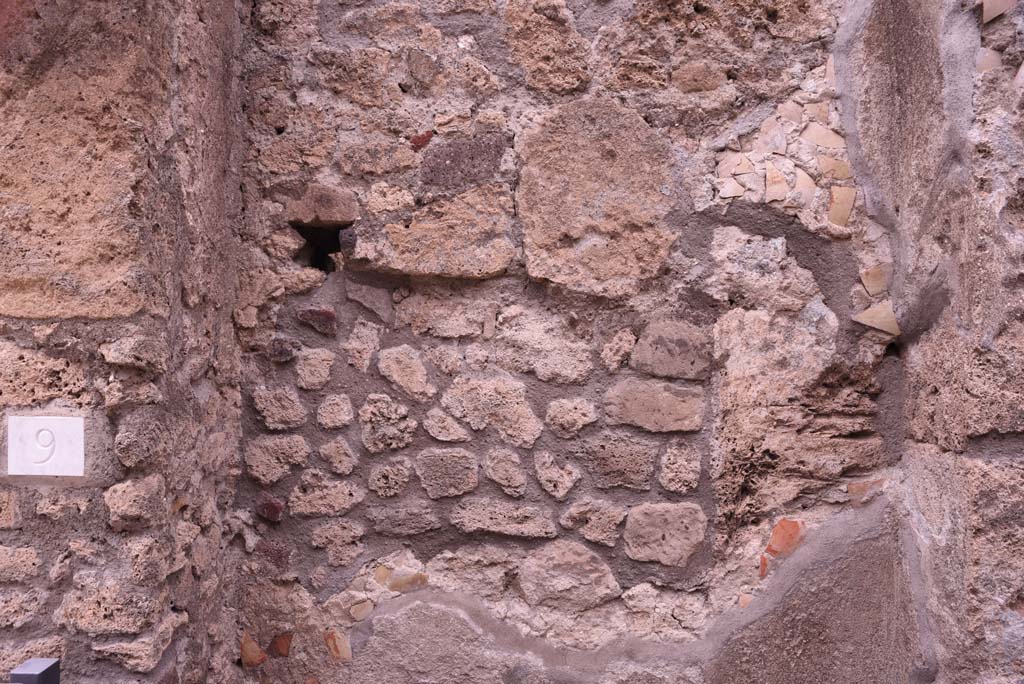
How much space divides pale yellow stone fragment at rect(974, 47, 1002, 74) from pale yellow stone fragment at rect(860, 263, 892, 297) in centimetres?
44

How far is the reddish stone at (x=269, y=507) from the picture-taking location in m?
1.74

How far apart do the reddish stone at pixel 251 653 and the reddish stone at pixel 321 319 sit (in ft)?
2.47

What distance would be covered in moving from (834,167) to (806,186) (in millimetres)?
84

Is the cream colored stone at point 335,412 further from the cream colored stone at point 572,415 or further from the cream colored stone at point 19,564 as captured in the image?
the cream colored stone at point 19,564

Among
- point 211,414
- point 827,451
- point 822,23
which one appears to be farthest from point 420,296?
point 822,23

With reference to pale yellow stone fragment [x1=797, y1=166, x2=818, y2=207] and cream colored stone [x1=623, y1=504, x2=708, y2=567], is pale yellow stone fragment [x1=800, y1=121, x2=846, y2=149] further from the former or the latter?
cream colored stone [x1=623, y1=504, x2=708, y2=567]

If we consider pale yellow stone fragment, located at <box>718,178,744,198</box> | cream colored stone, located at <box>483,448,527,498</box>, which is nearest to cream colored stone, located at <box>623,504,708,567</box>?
cream colored stone, located at <box>483,448,527,498</box>

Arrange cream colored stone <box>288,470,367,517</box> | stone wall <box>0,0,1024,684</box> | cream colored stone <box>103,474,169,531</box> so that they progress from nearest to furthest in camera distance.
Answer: cream colored stone <box>103,474,169,531</box> → stone wall <box>0,0,1024,684</box> → cream colored stone <box>288,470,367,517</box>

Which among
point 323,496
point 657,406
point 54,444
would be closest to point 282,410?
point 323,496

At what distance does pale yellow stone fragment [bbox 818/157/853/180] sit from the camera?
1.68m

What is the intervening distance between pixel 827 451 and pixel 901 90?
847mm

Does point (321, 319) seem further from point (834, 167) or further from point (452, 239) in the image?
point (834, 167)

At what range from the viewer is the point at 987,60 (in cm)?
143

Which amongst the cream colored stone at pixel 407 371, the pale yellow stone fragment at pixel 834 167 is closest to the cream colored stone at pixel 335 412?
the cream colored stone at pixel 407 371
